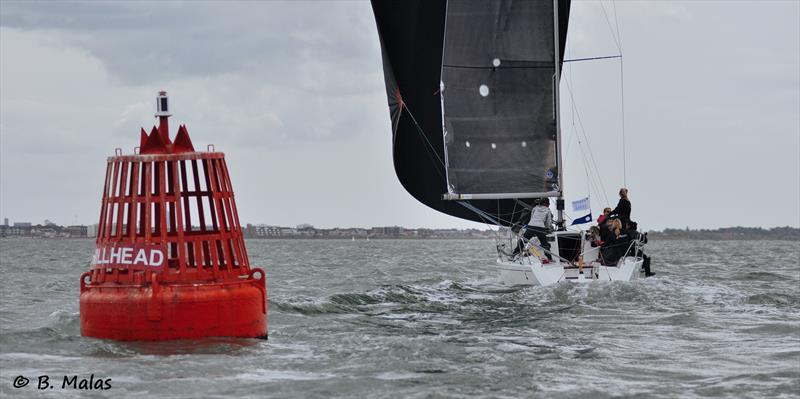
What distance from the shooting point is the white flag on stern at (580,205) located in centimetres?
2136

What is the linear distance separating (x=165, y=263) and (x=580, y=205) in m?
12.3

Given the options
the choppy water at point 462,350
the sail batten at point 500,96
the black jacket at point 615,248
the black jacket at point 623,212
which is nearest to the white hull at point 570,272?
the black jacket at point 615,248

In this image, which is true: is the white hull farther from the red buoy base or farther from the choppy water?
the red buoy base

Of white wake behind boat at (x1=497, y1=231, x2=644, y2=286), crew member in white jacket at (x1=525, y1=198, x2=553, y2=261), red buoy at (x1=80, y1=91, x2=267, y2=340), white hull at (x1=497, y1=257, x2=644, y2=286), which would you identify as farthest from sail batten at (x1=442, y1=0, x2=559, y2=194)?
red buoy at (x1=80, y1=91, x2=267, y2=340)

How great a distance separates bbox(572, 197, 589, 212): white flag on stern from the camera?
21.4 meters

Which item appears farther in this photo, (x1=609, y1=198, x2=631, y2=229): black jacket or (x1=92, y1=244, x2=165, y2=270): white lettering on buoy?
(x1=609, y1=198, x2=631, y2=229): black jacket

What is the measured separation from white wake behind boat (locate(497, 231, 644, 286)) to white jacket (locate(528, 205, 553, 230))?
1.39 ft

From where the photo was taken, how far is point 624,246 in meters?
20.8

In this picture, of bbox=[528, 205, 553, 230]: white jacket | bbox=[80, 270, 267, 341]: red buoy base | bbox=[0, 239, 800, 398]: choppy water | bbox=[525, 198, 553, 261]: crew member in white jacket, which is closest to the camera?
bbox=[0, 239, 800, 398]: choppy water

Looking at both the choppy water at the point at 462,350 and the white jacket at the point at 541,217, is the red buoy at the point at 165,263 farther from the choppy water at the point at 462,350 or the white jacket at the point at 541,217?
the white jacket at the point at 541,217

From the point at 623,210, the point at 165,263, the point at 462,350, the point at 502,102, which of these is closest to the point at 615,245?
the point at 623,210

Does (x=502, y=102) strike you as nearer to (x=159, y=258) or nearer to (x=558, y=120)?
(x=558, y=120)

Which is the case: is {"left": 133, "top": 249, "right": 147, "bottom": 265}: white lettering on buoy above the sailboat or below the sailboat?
below

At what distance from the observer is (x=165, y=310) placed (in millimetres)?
10148
